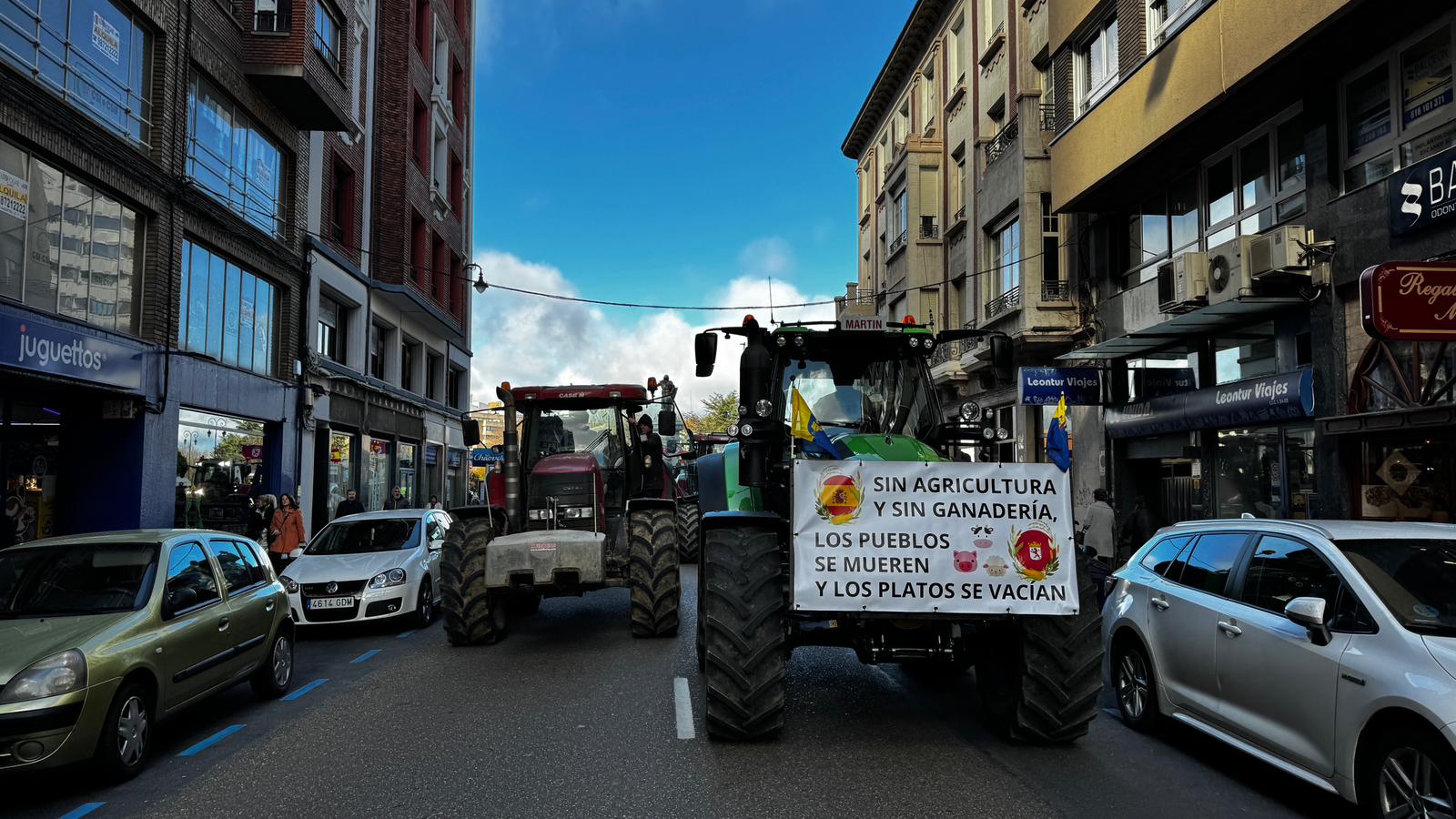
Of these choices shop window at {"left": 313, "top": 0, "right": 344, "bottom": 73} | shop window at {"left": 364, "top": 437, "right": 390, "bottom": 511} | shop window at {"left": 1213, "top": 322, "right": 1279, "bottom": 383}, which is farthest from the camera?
shop window at {"left": 364, "top": 437, "right": 390, "bottom": 511}

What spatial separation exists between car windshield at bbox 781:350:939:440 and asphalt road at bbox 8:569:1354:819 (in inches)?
84.0

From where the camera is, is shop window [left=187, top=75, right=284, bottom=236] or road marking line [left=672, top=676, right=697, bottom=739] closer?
road marking line [left=672, top=676, right=697, bottom=739]

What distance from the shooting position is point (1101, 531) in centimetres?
1420

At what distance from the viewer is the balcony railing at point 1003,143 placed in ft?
72.3

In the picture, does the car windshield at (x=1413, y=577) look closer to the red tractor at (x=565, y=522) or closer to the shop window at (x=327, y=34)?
the red tractor at (x=565, y=522)

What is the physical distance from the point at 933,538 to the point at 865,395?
1.80 metres

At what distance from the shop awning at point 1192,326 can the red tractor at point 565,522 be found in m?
8.03

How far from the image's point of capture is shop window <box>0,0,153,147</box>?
12.1m

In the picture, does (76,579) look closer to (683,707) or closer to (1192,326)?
(683,707)

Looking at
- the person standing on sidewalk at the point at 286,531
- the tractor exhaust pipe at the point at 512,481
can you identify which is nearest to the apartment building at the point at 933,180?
the person standing on sidewalk at the point at 286,531

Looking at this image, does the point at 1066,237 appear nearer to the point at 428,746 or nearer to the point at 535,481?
the point at 535,481

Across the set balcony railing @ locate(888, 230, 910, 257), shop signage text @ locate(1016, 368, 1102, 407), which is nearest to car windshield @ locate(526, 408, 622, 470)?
shop signage text @ locate(1016, 368, 1102, 407)

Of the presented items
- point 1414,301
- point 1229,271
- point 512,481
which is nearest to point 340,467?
point 512,481

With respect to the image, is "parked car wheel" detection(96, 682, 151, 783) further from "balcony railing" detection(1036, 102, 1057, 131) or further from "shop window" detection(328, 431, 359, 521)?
"balcony railing" detection(1036, 102, 1057, 131)
